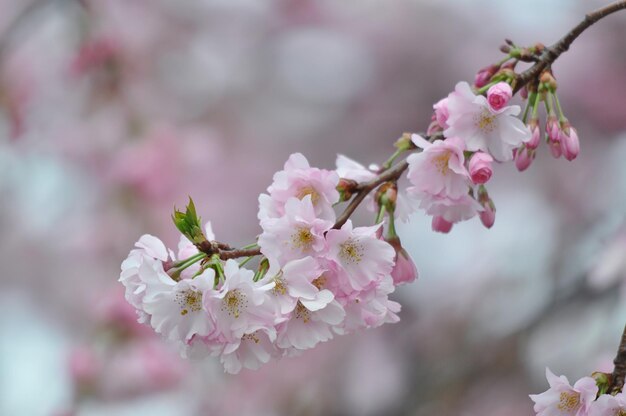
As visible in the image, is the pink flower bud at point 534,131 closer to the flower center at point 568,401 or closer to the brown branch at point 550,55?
the brown branch at point 550,55

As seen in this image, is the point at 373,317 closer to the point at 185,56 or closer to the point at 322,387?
the point at 322,387

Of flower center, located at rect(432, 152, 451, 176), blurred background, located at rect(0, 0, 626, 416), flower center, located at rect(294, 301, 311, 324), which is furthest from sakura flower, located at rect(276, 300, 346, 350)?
blurred background, located at rect(0, 0, 626, 416)

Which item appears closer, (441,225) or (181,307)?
(181,307)

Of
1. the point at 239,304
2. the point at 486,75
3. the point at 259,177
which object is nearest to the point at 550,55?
the point at 486,75

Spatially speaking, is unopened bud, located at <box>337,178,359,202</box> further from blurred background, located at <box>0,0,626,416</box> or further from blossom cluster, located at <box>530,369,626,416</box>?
blurred background, located at <box>0,0,626,416</box>

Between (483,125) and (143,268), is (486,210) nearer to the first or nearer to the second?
(483,125)
